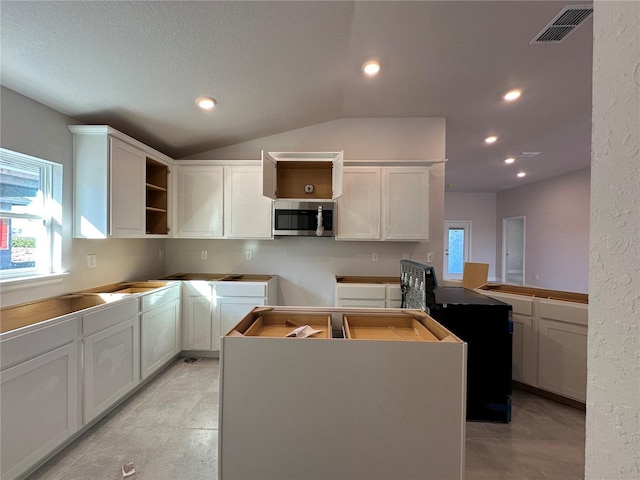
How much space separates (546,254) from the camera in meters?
6.35

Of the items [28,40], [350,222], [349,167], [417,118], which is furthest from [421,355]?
[417,118]

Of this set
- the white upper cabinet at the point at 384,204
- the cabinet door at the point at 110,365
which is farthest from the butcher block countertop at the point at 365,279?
the cabinet door at the point at 110,365

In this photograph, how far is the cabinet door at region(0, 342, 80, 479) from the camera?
1419 millimetres

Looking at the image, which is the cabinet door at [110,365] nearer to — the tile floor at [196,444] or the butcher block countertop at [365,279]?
the tile floor at [196,444]

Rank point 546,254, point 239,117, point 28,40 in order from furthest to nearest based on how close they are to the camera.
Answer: point 546,254
point 239,117
point 28,40

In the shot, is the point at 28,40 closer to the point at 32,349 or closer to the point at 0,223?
the point at 0,223

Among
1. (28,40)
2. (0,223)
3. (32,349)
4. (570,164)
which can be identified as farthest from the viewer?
(570,164)

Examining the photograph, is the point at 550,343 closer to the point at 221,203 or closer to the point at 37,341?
the point at 221,203

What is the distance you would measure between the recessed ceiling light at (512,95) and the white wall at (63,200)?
4135 mm

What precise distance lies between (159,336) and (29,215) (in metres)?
1.44

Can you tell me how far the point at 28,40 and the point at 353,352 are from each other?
2.60m

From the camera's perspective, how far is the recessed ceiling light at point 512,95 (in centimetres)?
272

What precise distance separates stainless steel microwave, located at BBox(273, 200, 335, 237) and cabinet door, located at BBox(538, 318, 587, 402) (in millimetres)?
2181

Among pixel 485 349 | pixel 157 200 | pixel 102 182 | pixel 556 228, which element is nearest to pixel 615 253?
pixel 485 349
